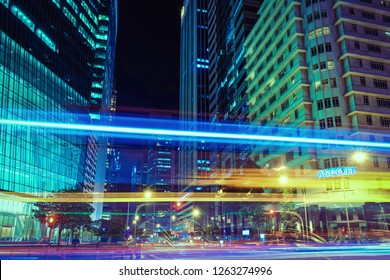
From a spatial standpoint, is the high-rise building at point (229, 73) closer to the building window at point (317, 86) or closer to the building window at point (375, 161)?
the building window at point (317, 86)

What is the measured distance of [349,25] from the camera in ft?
147

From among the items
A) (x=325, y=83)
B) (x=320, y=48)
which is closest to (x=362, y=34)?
(x=320, y=48)

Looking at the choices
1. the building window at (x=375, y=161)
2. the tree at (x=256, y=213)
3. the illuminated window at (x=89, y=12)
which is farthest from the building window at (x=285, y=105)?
the illuminated window at (x=89, y=12)

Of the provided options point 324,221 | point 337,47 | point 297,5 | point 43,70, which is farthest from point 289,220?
point 43,70

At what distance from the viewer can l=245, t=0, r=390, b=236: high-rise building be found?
39781mm

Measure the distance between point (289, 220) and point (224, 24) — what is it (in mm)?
55810

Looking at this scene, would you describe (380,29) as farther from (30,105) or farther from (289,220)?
(30,105)

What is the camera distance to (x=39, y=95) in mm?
53500

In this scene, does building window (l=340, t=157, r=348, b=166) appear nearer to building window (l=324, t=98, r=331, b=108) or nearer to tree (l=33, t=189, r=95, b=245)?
building window (l=324, t=98, r=331, b=108)

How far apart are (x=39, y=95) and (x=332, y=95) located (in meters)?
43.7

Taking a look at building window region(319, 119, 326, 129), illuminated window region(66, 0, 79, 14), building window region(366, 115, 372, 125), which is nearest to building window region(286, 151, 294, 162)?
building window region(319, 119, 326, 129)

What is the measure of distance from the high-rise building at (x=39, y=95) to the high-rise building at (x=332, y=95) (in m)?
28.0

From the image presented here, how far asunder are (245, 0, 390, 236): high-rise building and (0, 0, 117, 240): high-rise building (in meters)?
28.0

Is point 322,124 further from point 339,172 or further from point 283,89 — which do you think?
point 283,89
